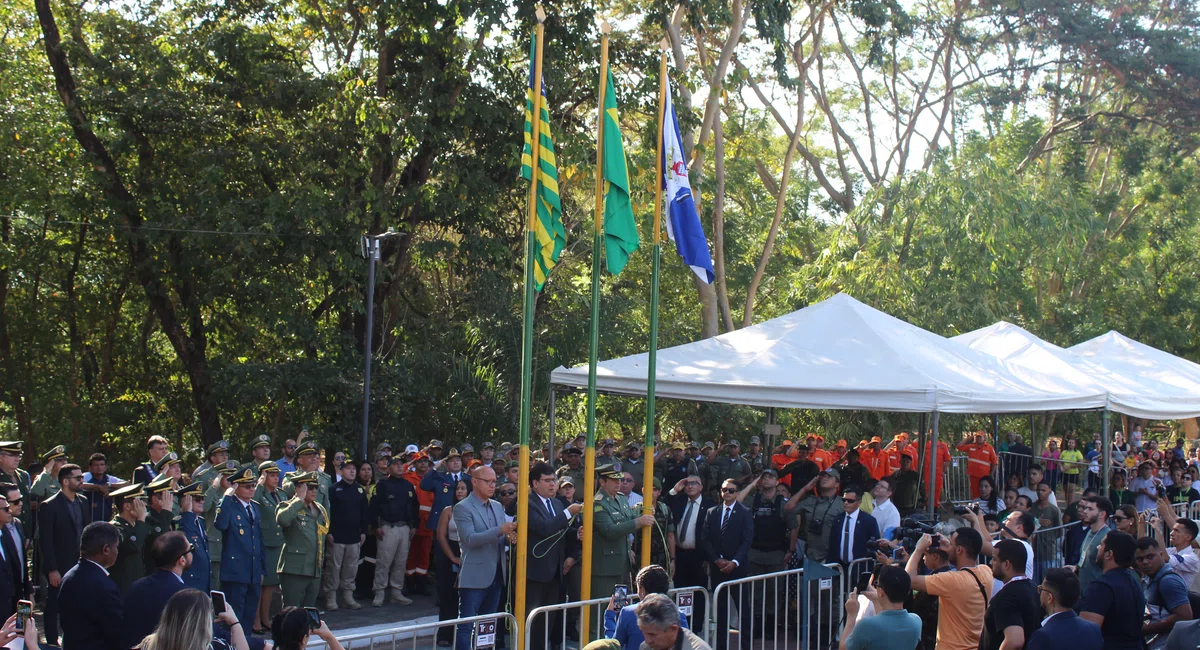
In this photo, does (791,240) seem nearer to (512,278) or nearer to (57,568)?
(512,278)

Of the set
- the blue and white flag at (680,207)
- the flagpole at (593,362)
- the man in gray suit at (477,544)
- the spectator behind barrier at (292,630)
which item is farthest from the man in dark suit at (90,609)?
the blue and white flag at (680,207)

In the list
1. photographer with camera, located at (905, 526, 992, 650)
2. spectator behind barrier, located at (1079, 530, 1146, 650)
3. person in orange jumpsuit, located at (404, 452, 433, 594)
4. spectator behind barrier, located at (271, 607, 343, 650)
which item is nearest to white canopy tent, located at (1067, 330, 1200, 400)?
person in orange jumpsuit, located at (404, 452, 433, 594)

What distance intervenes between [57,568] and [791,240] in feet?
99.5

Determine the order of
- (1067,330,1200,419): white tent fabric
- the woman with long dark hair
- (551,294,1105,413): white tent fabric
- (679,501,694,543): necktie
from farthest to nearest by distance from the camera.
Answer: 1. (1067,330,1200,419): white tent fabric
2. (551,294,1105,413): white tent fabric
3. (679,501,694,543): necktie
4. the woman with long dark hair

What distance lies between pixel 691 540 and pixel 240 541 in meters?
4.11

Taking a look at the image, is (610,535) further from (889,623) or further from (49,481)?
(49,481)

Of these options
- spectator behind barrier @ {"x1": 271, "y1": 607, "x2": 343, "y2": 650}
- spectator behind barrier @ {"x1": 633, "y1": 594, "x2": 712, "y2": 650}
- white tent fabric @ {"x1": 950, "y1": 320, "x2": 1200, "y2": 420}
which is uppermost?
white tent fabric @ {"x1": 950, "y1": 320, "x2": 1200, "y2": 420}

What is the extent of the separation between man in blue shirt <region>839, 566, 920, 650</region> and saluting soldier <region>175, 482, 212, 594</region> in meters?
5.46

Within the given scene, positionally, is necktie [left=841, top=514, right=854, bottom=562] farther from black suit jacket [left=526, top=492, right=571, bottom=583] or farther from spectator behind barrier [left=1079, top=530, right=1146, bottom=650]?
spectator behind barrier [left=1079, top=530, right=1146, bottom=650]

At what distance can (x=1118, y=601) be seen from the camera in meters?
6.86

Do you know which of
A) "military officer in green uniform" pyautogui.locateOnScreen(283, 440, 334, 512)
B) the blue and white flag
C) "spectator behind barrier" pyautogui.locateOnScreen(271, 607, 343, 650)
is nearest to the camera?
"spectator behind barrier" pyautogui.locateOnScreen(271, 607, 343, 650)

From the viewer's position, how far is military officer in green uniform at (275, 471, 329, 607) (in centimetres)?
1045

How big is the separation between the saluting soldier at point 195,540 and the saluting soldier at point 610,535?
3.16m

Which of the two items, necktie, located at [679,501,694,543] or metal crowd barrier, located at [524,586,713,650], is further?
necktie, located at [679,501,694,543]
